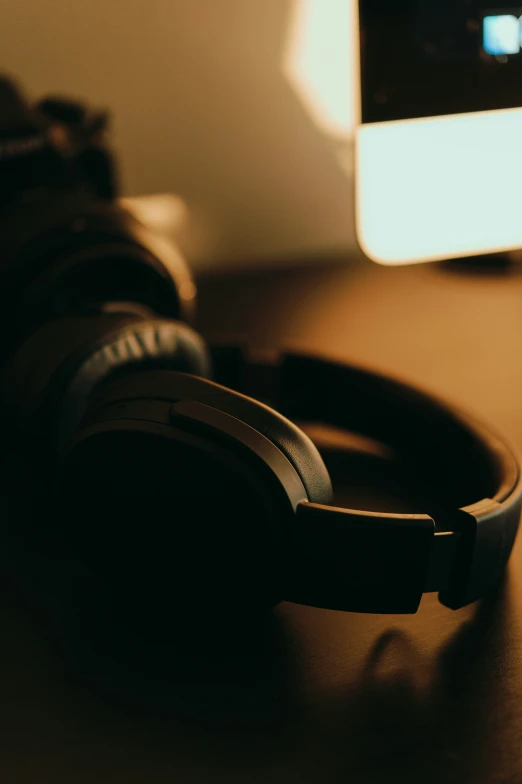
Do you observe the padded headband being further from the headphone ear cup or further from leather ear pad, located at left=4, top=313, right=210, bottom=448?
leather ear pad, located at left=4, top=313, right=210, bottom=448

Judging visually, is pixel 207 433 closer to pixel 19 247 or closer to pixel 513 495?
pixel 513 495

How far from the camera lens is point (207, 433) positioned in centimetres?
37

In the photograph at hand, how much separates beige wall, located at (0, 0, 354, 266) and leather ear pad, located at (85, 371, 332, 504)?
1.74 feet

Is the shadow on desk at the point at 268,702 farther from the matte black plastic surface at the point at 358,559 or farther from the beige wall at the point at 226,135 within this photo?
the beige wall at the point at 226,135

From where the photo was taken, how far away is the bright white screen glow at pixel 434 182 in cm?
51

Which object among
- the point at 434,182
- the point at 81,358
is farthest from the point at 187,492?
the point at 434,182

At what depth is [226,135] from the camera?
3.33ft

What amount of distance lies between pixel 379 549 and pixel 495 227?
0.27 metres

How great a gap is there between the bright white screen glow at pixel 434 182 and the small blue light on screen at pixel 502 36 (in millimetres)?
37

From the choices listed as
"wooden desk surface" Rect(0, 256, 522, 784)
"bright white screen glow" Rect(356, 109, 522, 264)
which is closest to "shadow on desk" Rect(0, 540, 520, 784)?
"wooden desk surface" Rect(0, 256, 522, 784)

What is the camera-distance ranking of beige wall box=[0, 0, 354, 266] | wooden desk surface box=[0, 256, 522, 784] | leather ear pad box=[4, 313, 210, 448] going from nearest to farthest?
wooden desk surface box=[0, 256, 522, 784]
leather ear pad box=[4, 313, 210, 448]
beige wall box=[0, 0, 354, 266]

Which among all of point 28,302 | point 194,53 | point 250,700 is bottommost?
point 250,700

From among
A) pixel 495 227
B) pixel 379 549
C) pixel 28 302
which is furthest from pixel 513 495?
pixel 28 302

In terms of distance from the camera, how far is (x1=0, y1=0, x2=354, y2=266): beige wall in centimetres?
93
